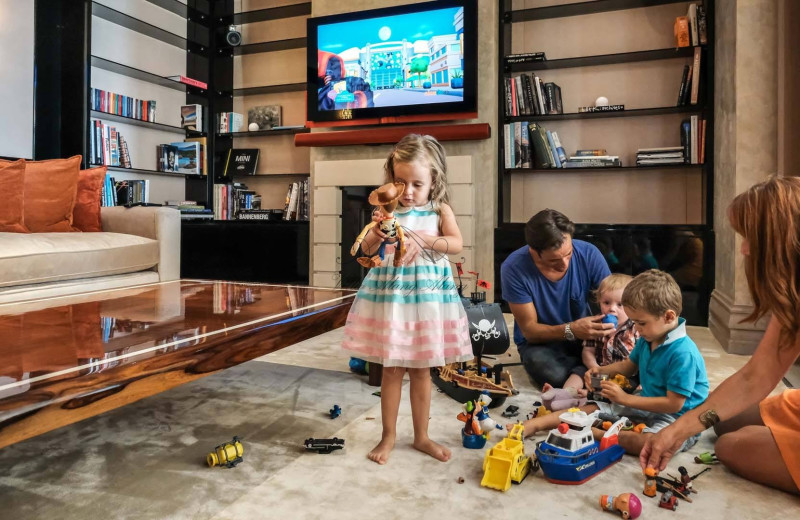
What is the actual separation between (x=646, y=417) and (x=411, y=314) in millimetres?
724

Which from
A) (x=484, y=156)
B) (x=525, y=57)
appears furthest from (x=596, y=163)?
(x=525, y=57)

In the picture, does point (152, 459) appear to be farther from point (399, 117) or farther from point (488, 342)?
point (399, 117)

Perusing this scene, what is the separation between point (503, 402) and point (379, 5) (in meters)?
3.22

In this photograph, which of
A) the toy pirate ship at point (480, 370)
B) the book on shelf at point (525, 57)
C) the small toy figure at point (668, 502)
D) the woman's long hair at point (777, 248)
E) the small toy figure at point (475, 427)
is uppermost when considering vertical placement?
the book on shelf at point (525, 57)

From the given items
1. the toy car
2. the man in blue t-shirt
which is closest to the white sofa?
the toy car

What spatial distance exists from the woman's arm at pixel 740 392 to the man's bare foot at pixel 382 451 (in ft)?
1.89

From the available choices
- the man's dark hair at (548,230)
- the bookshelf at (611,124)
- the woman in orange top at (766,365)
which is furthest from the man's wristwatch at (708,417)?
the bookshelf at (611,124)

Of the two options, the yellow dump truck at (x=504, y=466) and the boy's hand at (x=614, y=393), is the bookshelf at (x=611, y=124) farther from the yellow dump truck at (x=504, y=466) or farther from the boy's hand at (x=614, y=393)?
the yellow dump truck at (x=504, y=466)

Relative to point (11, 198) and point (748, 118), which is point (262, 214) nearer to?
point (11, 198)

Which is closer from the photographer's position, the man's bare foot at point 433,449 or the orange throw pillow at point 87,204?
the man's bare foot at point 433,449

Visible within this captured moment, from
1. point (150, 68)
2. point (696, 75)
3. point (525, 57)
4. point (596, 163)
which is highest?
point (150, 68)

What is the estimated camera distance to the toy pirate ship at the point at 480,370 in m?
1.78

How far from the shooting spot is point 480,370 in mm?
1904

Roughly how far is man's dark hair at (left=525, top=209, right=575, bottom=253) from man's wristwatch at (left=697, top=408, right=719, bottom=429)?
85cm
